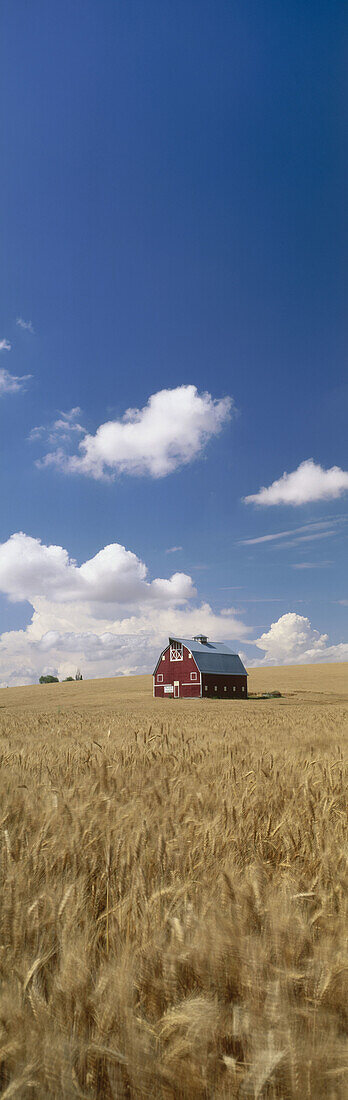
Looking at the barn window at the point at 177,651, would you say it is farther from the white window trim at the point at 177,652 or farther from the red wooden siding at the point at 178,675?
the red wooden siding at the point at 178,675

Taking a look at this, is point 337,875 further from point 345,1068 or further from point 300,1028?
point 345,1068

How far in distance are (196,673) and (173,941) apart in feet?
187

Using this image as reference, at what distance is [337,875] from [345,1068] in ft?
4.15

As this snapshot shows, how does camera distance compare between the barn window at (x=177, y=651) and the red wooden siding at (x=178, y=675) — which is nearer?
the red wooden siding at (x=178, y=675)

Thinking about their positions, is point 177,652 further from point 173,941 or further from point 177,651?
point 173,941

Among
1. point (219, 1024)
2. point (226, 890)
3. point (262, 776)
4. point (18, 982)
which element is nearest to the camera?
point (219, 1024)

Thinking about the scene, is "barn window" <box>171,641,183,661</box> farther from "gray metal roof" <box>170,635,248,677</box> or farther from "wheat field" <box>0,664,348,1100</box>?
"wheat field" <box>0,664,348,1100</box>

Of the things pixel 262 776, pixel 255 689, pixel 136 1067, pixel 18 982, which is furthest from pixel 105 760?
pixel 255 689

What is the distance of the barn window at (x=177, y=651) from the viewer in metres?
59.6

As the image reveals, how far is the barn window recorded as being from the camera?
196ft

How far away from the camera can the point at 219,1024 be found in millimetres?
1372

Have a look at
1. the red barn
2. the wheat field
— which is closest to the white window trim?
the red barn

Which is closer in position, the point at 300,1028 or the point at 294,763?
the point at 300,1028

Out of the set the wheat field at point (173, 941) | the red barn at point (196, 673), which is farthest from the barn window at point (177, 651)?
the wheat field at point (173, 941)
